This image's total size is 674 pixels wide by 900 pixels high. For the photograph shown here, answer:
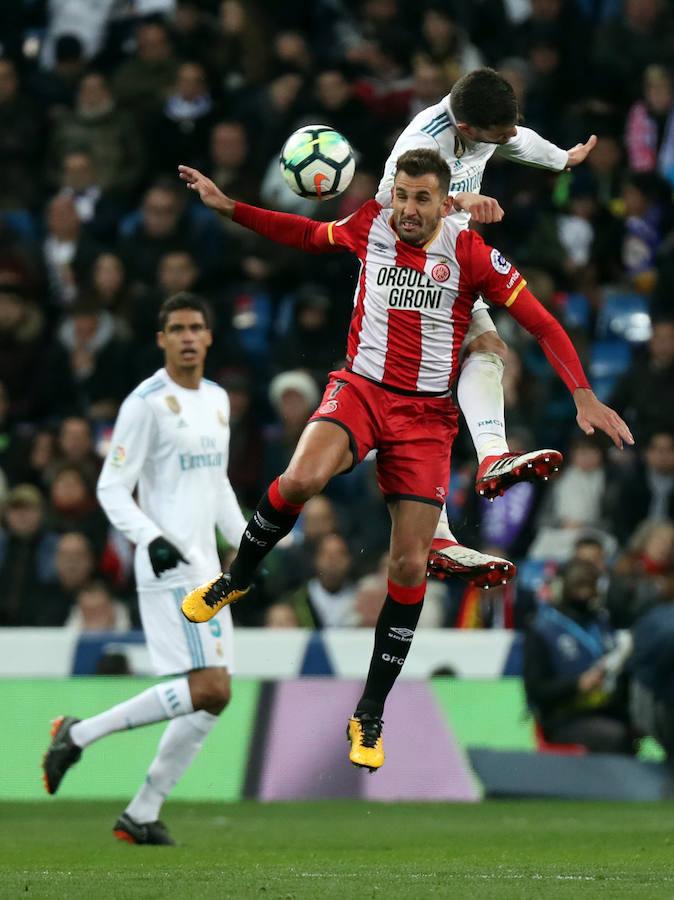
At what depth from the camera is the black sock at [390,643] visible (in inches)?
321

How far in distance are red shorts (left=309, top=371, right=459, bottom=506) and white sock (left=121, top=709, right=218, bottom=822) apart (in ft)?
6.69

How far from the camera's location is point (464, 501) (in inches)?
514

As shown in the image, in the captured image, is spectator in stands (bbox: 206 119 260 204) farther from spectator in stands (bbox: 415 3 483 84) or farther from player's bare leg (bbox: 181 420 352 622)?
player's bare leg (bbox: 181 420 352 622)

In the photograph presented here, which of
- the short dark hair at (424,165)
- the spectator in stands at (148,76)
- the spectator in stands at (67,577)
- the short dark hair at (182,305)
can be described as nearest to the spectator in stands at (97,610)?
the spectator in stands at (67,577)

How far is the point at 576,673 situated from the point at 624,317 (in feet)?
13.7

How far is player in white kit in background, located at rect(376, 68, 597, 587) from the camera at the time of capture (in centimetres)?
785

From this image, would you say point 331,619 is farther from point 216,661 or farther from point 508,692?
point 216,661

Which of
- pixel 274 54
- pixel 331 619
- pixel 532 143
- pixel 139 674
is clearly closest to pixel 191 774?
pixel 139 674

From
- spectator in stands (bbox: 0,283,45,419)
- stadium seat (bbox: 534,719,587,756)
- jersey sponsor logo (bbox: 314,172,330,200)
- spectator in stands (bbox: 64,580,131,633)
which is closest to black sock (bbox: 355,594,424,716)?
jersey sponsor logo (bbox: 314,172,330,200)

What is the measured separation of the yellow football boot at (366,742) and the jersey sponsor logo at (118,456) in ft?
7.24

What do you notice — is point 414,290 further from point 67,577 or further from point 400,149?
point 67,577

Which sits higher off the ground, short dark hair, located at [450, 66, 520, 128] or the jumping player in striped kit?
short dark hair, located at [450, 66, 520, 128]

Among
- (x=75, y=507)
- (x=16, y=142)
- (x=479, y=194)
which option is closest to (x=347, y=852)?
(x=479, y=194)

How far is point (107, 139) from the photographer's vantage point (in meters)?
17.0
